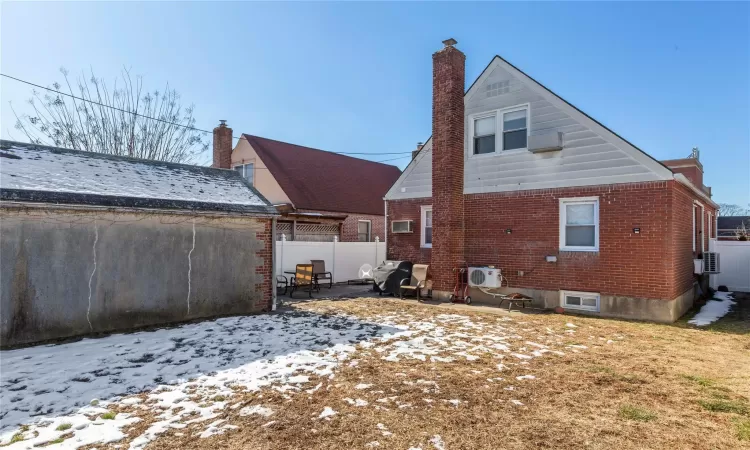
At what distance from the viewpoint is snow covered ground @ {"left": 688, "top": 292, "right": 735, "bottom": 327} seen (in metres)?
9.48

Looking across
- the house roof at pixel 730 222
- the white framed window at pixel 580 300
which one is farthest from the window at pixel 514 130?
the house roof at pixel 730 222

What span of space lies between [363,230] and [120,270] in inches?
658

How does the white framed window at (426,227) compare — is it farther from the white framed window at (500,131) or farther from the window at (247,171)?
the window at (247,171)

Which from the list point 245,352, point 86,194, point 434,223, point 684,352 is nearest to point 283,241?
point 434,223

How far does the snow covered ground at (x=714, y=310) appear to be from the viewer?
9.48 meters

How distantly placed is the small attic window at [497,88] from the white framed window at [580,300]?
229 inches

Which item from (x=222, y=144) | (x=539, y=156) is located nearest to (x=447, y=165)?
(x=539, y=156)

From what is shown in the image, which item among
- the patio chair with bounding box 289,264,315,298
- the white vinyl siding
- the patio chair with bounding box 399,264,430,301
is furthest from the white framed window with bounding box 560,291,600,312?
the patio chair with bounding box 289,264,315,298

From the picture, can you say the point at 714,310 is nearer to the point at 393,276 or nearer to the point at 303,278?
the point at 393,276

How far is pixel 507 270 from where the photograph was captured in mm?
11484

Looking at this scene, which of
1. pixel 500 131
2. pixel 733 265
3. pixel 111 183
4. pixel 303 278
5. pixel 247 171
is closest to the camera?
pixel 111 183

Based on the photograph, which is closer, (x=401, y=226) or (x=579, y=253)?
(x=579, y=253)

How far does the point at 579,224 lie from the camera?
10484mm

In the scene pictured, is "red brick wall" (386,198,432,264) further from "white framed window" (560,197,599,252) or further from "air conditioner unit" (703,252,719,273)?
"air conditioner unit" (703,252,719,273)
